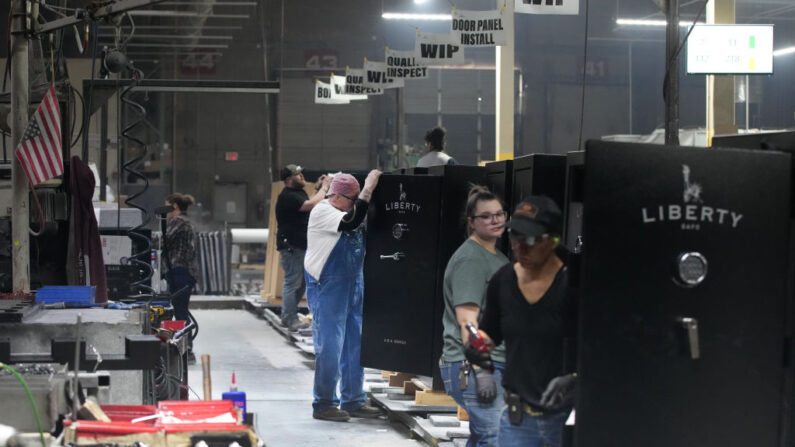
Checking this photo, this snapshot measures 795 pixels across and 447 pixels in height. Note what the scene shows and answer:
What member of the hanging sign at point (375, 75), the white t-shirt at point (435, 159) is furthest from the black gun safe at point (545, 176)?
Result: the hanging sign at point (375, 75)

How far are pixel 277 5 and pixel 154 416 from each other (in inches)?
1091

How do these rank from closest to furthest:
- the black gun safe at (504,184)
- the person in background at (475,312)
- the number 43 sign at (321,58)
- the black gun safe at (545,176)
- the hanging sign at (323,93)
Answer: the person in background at (475,312) < the black gun safe at (545,176) < the black gun safe at (504,184) < the hanging sign at (323,93) < the number 43 sign at (321,58)

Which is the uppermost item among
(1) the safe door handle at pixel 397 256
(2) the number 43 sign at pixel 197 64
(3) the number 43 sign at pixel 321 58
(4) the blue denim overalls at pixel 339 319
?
(3) the number 43 sign at pixel 321 58

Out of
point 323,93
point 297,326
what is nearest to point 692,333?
point 297,326

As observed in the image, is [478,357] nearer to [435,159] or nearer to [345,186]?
[345,186]

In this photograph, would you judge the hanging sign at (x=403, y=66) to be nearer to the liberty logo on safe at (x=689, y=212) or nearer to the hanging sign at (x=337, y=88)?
the hanging sign at (x=337, y=88)

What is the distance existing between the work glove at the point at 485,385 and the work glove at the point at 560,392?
1.74 feet

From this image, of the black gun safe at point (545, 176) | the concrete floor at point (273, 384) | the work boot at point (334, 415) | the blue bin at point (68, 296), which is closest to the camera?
the blue bin at point (68, 296)

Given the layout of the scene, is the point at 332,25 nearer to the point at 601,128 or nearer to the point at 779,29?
the point at 601,128

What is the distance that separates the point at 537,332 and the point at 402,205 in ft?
14.8

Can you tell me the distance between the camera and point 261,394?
1141cm

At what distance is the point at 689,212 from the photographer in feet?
15.7

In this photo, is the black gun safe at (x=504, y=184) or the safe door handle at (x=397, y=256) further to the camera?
the safe door handle at (x=397, y=256)

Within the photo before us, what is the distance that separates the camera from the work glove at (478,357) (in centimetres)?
533
